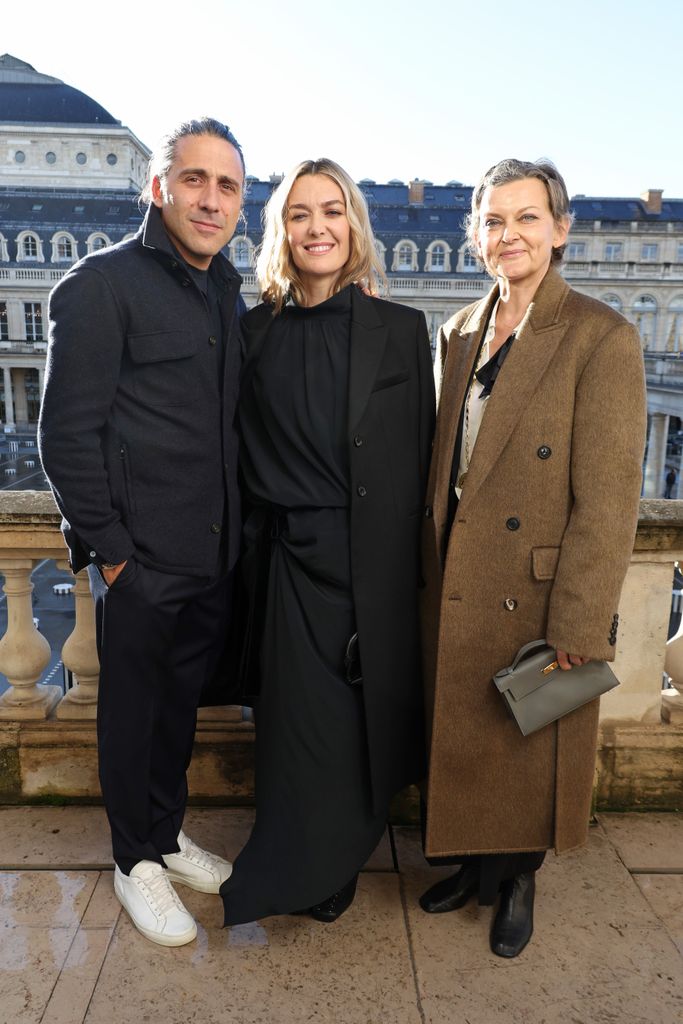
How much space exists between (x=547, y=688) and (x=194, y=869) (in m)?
0.89

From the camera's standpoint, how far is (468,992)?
5.50 feet

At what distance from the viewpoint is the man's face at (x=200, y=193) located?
1713 millimetres

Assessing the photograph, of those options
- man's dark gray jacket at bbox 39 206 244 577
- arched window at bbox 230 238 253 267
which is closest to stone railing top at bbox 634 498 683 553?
man's dark gray jacket at bbox 39 206 244 577

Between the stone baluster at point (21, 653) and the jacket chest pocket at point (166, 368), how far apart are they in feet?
2.68

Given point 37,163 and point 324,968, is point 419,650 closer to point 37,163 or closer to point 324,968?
point 324,968

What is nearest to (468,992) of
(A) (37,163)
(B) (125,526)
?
(B) (125,526)

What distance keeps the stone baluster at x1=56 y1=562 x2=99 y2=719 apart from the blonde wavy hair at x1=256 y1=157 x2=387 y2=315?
3.20 ft

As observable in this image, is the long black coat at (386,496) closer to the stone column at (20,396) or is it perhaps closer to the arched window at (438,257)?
the stone column at (20,396)

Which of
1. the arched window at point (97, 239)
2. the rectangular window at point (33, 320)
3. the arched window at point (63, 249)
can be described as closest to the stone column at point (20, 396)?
the rectangular window at point (33, 320)

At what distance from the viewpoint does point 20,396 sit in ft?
142

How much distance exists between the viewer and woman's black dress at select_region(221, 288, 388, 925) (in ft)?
5.74

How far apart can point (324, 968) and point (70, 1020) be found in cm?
47

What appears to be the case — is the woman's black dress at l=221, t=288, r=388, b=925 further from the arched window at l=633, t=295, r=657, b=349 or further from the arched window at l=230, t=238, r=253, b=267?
the arched window at l=633, t=295, r=657, b=349

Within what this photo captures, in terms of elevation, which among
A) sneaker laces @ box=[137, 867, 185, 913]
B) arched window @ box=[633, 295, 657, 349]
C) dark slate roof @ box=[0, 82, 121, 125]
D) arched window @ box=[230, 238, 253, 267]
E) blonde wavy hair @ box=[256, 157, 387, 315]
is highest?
dark slate roof @ box=[0, 82, 121, 125]
